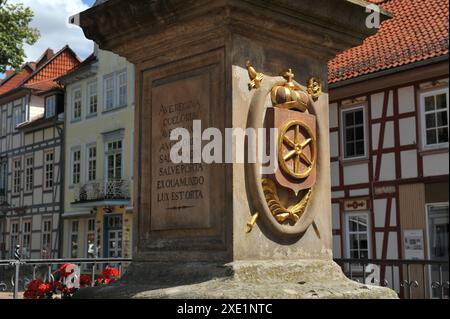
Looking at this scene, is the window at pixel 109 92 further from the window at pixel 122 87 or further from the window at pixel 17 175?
the window at pixel 17 175

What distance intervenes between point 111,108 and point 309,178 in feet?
75.7

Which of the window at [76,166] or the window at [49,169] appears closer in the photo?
Answer: the window at [76,166]

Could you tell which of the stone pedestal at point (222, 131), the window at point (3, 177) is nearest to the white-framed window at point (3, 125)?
the window at point (3, 177)

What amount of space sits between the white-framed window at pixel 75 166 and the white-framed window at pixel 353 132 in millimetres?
14545

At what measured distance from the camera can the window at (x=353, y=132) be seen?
17484 mm

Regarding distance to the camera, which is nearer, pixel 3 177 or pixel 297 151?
pixel 297 151

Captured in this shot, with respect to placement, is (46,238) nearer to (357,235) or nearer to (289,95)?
(357,235)

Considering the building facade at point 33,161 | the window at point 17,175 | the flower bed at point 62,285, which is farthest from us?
the window at point 17,175

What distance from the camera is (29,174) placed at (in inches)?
1291

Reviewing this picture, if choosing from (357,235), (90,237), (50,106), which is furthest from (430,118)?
(50,106)

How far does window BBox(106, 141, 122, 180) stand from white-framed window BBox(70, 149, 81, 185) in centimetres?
258

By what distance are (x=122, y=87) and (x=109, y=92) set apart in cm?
113

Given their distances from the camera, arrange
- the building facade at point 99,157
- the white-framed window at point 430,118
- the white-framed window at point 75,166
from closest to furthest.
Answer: the white-framed window at point 430,118 < the building facade at point 99,157 < the white-framed window at point 75,166

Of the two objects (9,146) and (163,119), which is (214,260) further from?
(9,146)
